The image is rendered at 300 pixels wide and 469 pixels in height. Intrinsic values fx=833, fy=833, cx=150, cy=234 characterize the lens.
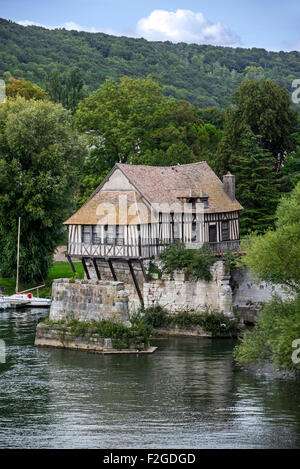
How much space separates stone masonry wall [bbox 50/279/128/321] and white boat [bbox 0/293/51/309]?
10045 mm

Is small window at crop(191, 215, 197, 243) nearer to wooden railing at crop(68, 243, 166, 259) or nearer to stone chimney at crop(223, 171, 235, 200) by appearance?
wooden railing at crop(68, 243, 166, 259)

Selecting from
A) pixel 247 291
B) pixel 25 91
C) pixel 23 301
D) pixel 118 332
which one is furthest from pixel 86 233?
pixel 25 91

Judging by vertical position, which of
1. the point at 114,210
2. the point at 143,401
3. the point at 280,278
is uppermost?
the point at 114,210

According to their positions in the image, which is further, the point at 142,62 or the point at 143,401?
the point at 142,62

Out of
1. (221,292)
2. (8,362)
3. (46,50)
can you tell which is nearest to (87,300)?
(8,362)

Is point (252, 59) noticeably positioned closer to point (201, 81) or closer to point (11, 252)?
point (201, 81)

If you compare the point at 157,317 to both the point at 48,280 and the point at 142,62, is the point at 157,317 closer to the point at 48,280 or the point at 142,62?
the point at 48,280

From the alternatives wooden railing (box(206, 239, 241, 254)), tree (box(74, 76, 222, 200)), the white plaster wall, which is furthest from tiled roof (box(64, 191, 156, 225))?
tree (box(74, 76, 222, 200))

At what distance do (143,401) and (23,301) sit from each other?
64.3 feet

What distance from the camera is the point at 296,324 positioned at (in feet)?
82.4

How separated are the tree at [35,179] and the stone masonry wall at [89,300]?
1255 cm

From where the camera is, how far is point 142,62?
4739 inches

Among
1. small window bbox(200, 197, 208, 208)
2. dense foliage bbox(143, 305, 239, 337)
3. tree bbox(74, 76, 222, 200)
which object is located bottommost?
dense foliage bbox(143, 305, 239, 337)

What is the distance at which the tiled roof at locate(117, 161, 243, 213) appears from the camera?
40.0 m
